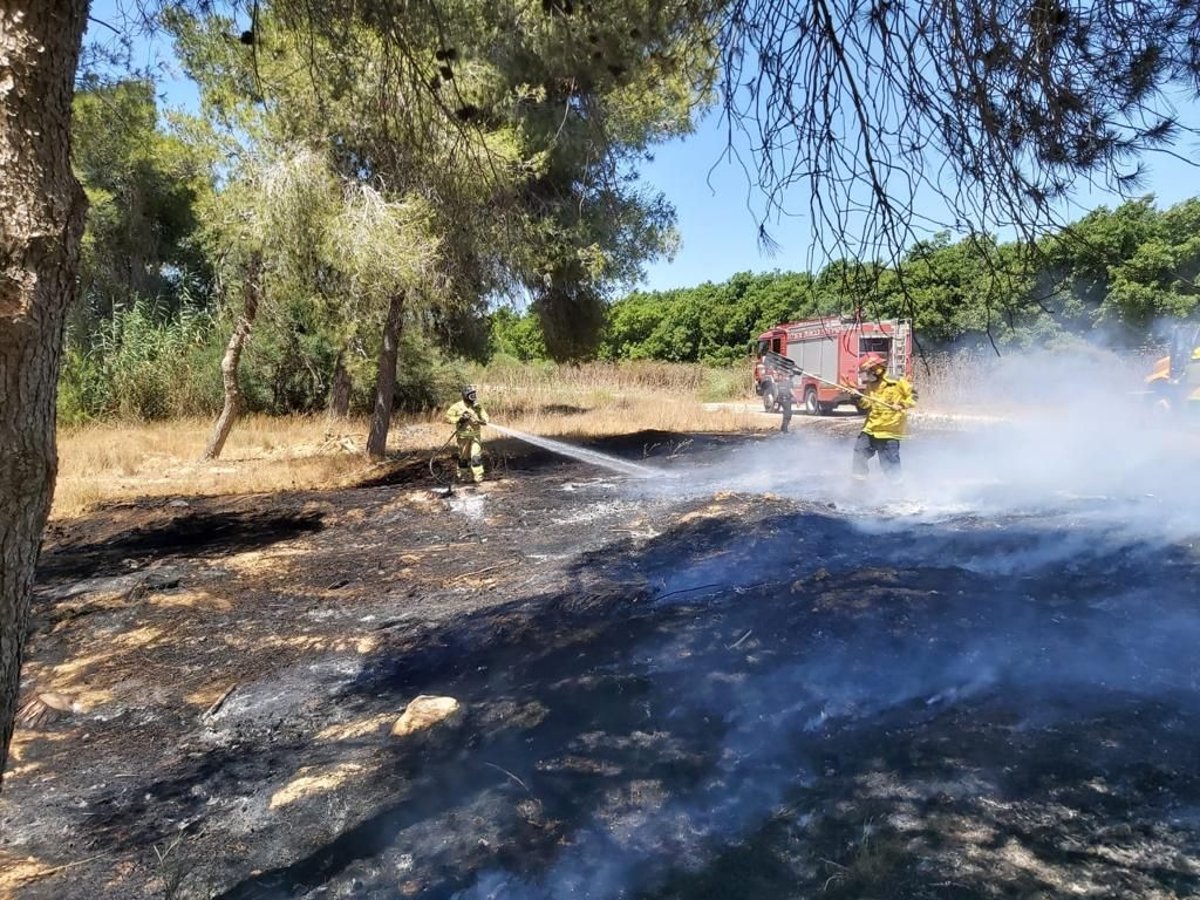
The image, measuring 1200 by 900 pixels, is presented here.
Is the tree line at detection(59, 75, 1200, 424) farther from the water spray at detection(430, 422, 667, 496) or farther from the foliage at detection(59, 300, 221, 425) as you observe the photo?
the water spray at detection(430, 422, 667, 496)

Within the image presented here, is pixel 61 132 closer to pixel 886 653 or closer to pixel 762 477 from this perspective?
pixel 886 653

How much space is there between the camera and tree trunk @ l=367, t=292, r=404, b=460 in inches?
462

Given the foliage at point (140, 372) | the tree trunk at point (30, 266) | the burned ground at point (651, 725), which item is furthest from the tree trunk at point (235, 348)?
the tree trunk at point (30, 266)

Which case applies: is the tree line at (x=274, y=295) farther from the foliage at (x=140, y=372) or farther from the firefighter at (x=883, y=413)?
the firefighter at (x=883, y=413)

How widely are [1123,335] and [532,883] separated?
20.6m

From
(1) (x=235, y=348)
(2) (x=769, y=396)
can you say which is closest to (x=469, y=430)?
(1) (x=235, y=348)

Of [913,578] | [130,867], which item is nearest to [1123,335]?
[913,578]

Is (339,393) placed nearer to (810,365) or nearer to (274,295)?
(274,295)

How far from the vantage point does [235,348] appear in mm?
11930

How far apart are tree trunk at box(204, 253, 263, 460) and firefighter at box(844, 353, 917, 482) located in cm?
→ 798

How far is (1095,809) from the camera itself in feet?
9.16

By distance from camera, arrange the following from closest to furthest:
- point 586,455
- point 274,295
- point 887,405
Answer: point 887,405 → point 274,295 → point 586,455

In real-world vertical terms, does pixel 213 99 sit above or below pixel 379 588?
above

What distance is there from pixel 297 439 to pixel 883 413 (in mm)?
11463
